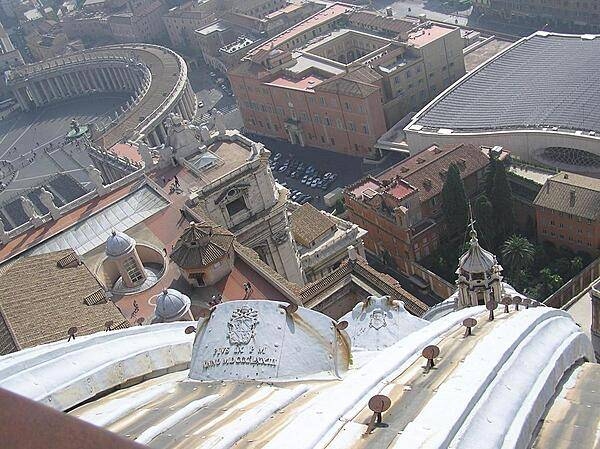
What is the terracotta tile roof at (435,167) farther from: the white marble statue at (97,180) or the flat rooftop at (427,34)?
the white marble statue at (97,180)

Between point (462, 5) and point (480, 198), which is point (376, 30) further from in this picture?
point (480, 198)

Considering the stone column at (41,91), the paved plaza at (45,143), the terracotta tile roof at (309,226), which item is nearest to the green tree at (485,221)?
the terracotta tile roof at (309,226)

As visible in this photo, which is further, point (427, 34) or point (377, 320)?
point (427, 34)

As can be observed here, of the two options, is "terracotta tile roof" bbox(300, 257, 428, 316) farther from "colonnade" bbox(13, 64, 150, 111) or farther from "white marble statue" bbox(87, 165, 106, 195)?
"colonnade" bbox(13, 64, 150, 111)

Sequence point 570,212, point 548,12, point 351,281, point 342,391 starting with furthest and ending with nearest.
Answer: point 548,12, point 570,212, point 351,281, point 342,391

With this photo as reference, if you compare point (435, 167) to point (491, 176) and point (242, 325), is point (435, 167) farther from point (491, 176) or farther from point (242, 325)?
point (242, 325)

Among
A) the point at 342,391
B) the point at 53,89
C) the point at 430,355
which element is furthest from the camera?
the point at 53,89

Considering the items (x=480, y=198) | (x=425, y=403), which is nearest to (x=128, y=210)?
(x=480, y=198)

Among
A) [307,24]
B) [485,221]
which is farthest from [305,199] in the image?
[307,24]
